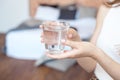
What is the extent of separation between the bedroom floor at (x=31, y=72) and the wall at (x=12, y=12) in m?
1.96

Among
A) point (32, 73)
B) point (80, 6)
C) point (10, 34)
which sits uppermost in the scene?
point (80, 6)

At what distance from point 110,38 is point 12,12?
446 centimetres

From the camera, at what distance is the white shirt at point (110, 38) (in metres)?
0.99

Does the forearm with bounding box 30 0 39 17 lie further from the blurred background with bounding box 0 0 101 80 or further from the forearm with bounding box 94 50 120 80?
the forearm with bounding box 94 50 120 80

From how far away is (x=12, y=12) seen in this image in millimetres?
5219

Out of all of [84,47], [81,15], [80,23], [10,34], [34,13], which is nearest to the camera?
[84,47]

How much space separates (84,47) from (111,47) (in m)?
0.25

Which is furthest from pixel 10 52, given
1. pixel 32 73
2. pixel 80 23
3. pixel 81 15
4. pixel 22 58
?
pixel 81 15

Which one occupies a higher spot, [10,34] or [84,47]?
[84,47]

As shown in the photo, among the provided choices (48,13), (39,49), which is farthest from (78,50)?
(48,13)

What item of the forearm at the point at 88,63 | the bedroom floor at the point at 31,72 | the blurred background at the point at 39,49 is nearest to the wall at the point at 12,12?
the blurred background at the point at 39,49

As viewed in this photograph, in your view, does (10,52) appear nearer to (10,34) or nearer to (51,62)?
(10,34)

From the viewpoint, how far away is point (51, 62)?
3.30 meters

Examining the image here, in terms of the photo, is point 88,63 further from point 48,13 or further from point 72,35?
point 48,13
